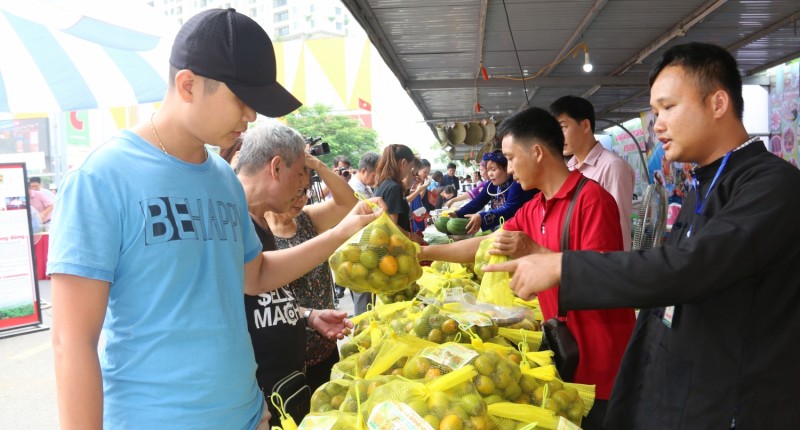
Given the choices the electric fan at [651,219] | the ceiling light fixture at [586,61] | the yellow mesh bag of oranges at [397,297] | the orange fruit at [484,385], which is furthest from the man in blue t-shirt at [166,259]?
the ceiling light fixture at [586,61]

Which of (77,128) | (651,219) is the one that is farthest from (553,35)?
(77,128)

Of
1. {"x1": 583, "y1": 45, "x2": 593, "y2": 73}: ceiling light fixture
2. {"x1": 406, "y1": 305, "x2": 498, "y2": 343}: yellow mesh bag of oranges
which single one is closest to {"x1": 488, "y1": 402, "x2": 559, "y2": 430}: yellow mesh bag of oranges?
{"x1": 406, "y1": 305, "x2": 498, "y2": 343}: yellow mesh bag of oranges

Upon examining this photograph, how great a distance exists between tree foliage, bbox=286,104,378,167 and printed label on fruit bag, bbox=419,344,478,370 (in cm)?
3334

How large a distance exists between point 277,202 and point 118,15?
24.5ft

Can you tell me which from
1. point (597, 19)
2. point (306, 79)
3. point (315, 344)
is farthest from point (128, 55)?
point (306, 79)

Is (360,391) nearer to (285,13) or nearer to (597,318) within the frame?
(597,318)

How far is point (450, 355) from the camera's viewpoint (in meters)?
1.63

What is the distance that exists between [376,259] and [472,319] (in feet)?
1.31

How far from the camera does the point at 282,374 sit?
207 cm

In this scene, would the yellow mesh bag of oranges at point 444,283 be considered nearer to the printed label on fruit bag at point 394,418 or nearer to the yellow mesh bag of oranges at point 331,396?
the yellow mesh bag of oranges at point 331,396

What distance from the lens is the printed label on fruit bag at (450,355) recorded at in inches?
62.4

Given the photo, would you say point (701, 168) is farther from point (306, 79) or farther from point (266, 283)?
point (306, 79)

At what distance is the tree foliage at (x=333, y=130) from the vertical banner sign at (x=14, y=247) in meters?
27.7

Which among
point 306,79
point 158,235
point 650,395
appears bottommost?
point 650,395
